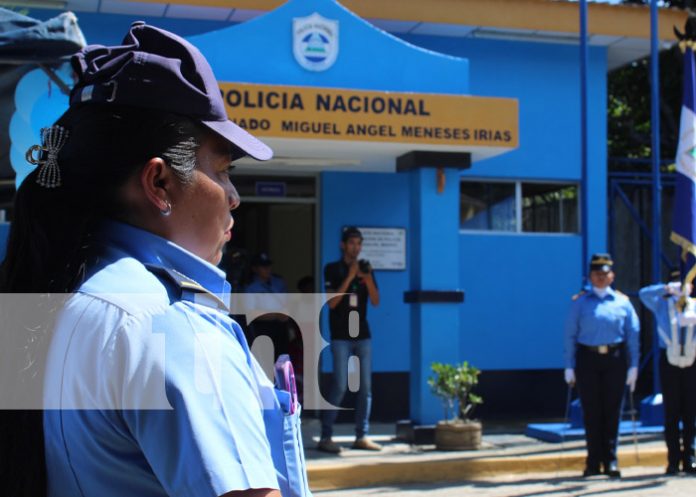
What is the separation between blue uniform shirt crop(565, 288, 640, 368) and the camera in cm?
801

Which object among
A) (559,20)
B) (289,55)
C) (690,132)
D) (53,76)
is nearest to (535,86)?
(559,20)

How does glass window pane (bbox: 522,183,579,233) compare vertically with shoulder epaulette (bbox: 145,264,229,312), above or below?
above

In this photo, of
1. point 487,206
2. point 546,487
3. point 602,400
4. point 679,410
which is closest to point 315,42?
point 487,206

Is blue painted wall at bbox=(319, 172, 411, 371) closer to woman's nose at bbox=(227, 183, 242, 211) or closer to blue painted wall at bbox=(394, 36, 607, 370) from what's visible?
blue painted wall at bbox=(394, 36, 607, 370)

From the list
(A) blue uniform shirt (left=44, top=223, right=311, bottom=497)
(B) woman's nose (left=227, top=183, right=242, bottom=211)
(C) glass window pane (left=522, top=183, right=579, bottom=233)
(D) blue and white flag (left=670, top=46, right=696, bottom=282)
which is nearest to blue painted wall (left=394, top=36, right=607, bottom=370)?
(C) glass window pane (left=522, top=183, right=579, bottom=233)

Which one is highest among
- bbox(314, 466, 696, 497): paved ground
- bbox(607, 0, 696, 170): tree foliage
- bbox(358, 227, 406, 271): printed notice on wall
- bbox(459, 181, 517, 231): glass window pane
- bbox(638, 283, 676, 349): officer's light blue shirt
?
bbox(607, 0, 696, 170): tree foliage

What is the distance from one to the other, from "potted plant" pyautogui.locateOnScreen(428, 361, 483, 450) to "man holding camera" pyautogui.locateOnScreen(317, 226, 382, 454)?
2.07 feet

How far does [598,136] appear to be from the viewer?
36.3 ft

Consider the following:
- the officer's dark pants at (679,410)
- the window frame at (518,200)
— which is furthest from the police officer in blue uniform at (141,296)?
the window frame at (518,200)

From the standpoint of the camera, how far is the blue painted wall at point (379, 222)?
1026 cm

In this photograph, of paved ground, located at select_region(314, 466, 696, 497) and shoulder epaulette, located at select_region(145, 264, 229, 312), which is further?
paved ground, located at select_region(314, 466, 696, 497)

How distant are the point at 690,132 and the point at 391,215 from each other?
3.32m

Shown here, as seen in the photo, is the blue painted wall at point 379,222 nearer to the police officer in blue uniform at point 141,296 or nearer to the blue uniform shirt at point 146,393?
the police officer in blue uniform at point 141,296

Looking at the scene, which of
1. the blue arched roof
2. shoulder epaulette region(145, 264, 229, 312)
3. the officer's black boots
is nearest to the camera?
shoulder epaulette region(145, 264, 229, 312)
